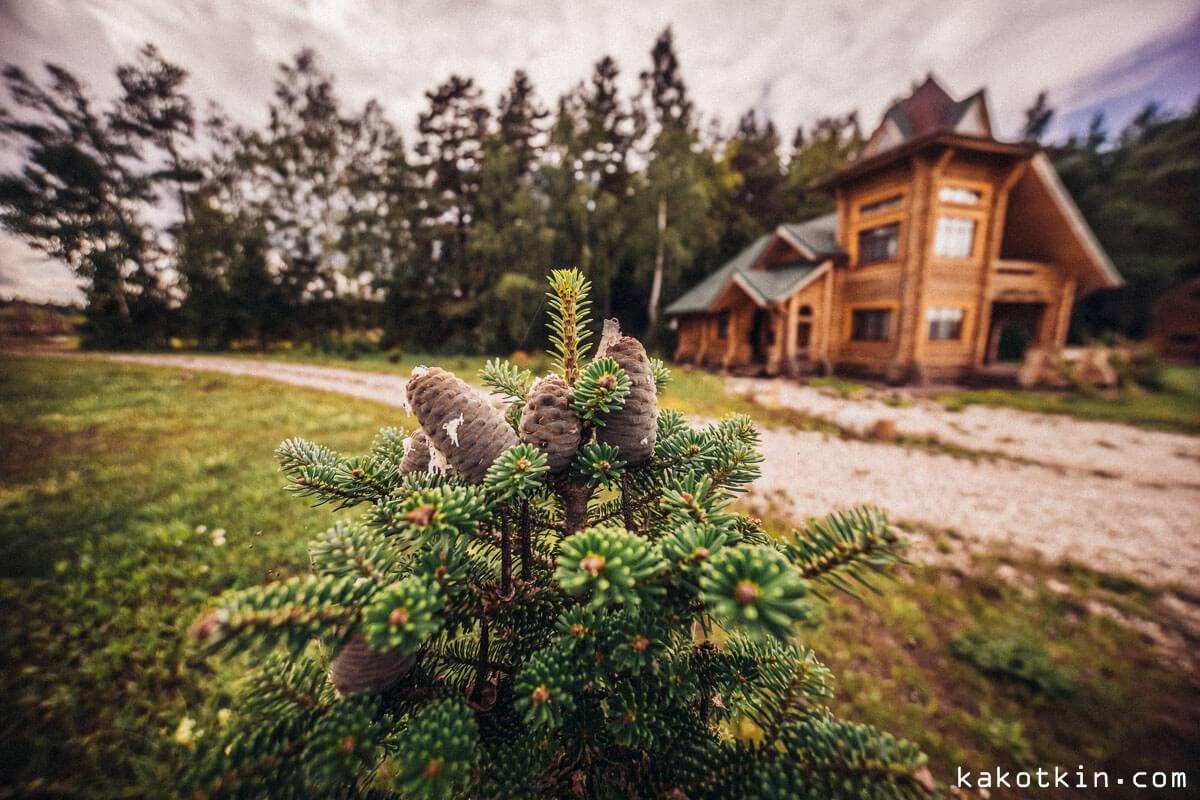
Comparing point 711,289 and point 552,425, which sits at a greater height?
point 711,289

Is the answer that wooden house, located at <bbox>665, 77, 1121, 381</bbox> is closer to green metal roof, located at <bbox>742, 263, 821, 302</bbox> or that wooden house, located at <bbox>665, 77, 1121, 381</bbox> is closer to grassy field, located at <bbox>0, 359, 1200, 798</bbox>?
green metal roof, located at <bbox>742, 263, 821, 302</bbox>

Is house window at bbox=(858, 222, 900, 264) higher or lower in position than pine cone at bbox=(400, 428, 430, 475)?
higher

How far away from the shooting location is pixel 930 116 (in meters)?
14.8

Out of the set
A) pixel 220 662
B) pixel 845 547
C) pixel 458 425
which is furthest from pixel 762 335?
pixel 220 662

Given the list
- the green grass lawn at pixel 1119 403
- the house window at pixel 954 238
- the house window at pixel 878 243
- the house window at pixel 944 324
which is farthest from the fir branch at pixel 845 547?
the house window at pixel 954 238

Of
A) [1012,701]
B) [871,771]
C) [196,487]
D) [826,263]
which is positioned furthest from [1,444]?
[826,263]

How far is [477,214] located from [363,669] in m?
24.8

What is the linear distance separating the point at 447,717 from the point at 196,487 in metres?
5.65

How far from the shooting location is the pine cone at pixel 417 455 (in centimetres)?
119

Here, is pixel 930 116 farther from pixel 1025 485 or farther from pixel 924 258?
pixel 1025 485

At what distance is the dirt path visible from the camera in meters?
4.71

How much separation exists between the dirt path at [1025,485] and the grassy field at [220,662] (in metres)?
0.73

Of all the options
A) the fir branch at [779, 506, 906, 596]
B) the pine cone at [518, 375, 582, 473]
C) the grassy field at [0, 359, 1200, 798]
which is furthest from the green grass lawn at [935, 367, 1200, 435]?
the pine cone at [518, 375, 582, 473]

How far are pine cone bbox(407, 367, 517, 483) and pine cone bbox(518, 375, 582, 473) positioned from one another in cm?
9
